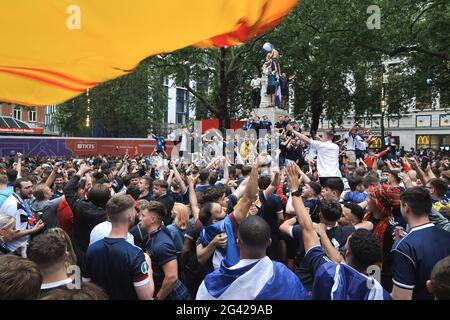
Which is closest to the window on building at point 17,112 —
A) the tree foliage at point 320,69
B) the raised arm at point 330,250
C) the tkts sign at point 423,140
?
the tree foliage at point 320,69

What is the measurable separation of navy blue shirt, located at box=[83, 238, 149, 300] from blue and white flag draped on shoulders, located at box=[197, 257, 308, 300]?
828mm

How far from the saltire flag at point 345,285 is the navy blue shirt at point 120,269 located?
137 cm

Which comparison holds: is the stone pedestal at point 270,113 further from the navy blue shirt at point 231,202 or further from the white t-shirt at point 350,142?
the navy blue shirt at point 231,202

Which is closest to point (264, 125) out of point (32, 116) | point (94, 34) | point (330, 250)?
point (94, 34)

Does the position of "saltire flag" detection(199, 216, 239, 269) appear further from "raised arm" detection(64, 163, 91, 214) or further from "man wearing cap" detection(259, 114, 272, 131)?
"man wearing cap" detection(259, 114, 272, 131)

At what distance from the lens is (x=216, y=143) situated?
17.4m

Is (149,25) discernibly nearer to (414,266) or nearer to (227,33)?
(227,33)

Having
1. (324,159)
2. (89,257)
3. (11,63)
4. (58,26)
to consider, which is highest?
(58,26)

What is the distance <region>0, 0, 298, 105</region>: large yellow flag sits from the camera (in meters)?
3.81

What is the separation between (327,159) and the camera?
28.2 ft

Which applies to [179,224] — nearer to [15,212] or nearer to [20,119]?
[15,212]

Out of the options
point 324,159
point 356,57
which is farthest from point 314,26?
point 324,159

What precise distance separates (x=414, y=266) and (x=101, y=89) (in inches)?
1475

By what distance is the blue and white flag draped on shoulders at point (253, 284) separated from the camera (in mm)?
2570
